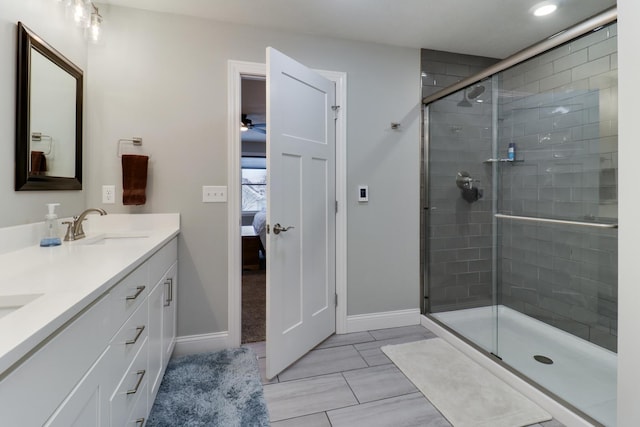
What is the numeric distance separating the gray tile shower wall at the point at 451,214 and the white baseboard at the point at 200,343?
174 centimetres

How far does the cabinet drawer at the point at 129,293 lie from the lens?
3.25ft

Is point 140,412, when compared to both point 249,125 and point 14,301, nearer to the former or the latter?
point 14,301

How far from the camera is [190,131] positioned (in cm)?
214

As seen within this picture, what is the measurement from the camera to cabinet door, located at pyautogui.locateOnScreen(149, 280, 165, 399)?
56.1 inches

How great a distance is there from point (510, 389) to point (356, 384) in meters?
0.87

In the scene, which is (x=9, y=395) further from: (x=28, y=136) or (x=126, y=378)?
(x=28, y=136)

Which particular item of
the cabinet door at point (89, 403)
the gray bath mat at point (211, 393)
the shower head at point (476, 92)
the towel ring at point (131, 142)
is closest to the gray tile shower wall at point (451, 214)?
the shower head at point (476, 92)

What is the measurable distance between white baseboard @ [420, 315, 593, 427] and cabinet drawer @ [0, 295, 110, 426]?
2002 mm

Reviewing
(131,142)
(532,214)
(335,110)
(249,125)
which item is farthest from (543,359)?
(249,125)

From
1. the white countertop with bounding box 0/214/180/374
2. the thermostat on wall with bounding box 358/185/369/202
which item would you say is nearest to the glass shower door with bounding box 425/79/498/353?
the thermostat on wall with bounding box 358/185/369/202

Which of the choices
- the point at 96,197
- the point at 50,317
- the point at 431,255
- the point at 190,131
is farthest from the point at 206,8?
the point at 431,255

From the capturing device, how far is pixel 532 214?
7.94ft

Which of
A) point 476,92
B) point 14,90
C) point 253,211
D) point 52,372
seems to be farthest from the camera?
point 253,211

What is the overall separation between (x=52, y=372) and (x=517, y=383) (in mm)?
2110
